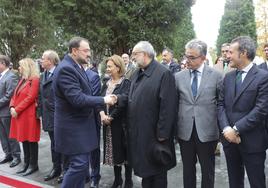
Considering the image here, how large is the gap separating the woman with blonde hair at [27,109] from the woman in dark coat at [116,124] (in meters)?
1.52

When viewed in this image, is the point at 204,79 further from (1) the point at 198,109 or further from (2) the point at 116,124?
(2) the point at 116,124

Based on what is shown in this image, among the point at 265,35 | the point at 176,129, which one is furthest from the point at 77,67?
the point at 265,35

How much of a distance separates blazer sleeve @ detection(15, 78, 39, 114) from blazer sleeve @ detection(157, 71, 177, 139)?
2.80m

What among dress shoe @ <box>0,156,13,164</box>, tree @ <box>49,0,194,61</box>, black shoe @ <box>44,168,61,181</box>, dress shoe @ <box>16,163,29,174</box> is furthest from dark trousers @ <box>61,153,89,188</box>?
tree @ <box>49,0,194,61</box>

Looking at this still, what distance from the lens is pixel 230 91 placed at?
166 inches

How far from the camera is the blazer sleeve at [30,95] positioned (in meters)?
6.27

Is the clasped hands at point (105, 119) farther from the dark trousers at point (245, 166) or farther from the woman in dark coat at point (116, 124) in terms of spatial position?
the dark trousers at point (245, 166)

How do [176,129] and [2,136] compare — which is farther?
[2,136]

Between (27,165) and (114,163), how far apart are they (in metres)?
2.12

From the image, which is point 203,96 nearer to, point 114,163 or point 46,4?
point 114,163

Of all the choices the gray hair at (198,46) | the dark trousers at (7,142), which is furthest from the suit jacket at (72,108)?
the dark trousers at (7,142)

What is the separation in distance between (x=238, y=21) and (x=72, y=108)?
45.1 metres

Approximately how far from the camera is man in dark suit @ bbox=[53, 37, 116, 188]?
14.5 ft

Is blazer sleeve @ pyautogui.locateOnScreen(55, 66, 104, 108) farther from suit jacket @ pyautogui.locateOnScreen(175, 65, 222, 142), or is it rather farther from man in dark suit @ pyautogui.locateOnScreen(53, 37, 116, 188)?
suit jacket @ pyautogui.locateOnScreen(175, 65, 222, 142)
